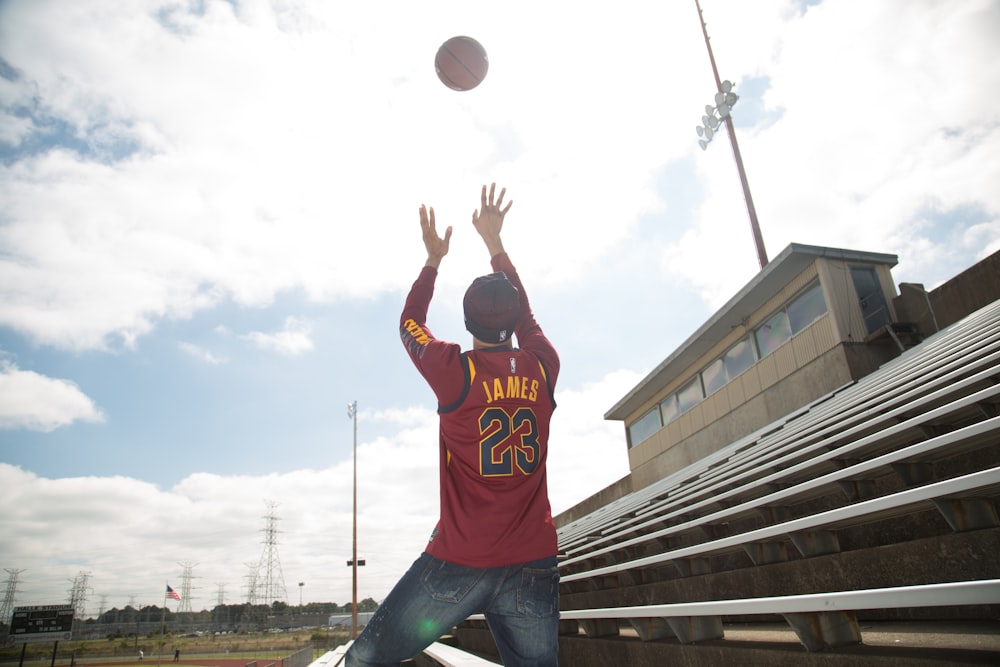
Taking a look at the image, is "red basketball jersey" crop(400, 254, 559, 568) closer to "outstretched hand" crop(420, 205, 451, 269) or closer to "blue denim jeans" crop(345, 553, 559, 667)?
"blue denim jeans" crop(345, 553, 559, 667)

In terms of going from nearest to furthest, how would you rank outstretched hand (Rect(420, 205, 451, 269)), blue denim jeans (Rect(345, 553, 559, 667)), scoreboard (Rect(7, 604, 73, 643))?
blue denim jeans (Rect(345, 553, 559, 667))
outstretched hand (Rect(420, 205, 451, 269))
scoreboard (Rect(7, 604, 73, 643))

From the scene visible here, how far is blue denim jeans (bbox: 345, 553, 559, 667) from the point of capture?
166cm

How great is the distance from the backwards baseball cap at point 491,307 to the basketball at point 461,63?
3.28 meters

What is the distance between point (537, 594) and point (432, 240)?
1.46m

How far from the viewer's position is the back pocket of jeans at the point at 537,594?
175 cm

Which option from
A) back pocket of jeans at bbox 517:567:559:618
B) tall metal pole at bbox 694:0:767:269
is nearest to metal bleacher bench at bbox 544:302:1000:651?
back pocket of jeans at bbox 517:567:559:618

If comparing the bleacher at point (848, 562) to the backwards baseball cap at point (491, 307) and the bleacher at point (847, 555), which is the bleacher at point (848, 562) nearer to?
the bleacher at point (847, 555)

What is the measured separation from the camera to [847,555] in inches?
103

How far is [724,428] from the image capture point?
13.4m

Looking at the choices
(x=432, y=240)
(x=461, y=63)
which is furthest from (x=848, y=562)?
(x=461, y=63)

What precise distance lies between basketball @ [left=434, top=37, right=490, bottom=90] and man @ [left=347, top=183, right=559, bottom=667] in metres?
3.23

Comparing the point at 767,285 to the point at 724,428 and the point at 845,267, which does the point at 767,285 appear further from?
the point at 724,428

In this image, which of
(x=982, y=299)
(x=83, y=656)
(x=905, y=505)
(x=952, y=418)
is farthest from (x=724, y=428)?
(x=83, y=656)

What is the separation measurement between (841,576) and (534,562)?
1703mm
